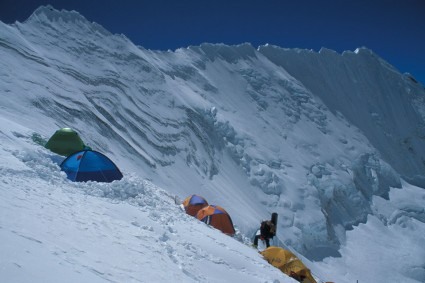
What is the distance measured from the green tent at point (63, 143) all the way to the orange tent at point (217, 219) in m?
5.22

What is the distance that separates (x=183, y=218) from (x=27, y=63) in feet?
48.5

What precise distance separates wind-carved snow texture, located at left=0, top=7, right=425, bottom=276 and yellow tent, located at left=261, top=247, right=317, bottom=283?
5.71m

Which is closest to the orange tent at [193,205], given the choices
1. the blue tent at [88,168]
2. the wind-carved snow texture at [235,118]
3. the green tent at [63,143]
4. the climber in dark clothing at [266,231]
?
the climber in dark clothing at [266,231]

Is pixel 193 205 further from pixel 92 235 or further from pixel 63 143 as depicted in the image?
pixel 92 235

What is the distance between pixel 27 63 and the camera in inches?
831

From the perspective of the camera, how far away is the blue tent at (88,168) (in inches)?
443

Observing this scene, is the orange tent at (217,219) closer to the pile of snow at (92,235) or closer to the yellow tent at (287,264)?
the yellow tent at (287,264)

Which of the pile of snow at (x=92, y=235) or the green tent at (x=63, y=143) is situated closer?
the pile of snow at (x=92, y=235)

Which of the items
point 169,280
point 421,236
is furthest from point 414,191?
point 169,280

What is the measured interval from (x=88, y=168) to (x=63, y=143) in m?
2.54

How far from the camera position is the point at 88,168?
11.5m

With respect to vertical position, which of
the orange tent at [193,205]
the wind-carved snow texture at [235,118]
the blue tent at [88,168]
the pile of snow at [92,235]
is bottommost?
the pile of snow at [92,235]

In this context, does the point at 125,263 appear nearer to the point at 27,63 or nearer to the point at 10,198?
the point at 10,198

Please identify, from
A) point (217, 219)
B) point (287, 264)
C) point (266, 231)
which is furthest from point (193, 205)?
point (287, 264)
